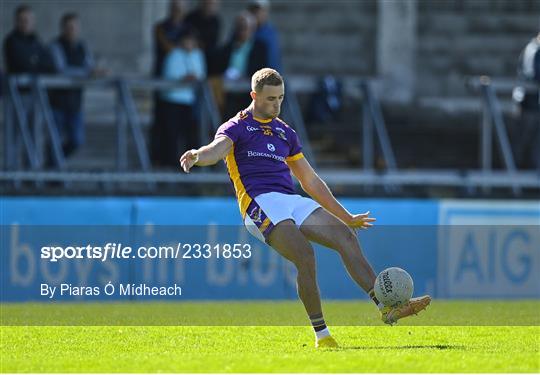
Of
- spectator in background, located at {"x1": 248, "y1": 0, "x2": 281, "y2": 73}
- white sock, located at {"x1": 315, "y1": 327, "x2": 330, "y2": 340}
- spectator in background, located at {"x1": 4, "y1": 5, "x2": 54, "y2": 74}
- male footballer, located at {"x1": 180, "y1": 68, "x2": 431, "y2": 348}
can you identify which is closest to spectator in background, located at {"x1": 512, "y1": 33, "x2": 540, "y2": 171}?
spectator in background, located at {"x1": 248, "y1": 0, "x2": 281, "y2": 73}

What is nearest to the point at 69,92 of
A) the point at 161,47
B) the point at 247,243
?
the point at 161,47

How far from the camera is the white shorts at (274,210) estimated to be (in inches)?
449

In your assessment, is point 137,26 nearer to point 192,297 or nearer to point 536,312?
point 192,297

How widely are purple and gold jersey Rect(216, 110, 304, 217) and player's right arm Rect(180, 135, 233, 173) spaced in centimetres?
10

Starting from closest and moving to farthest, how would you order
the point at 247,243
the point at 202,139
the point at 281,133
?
the point at 281,133
the point at 247,243
the point at 202,139

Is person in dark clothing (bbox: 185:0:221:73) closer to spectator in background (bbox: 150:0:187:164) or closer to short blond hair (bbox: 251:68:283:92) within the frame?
spectator in background (bbox: 150:0:187:164)

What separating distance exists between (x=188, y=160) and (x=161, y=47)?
370 inches

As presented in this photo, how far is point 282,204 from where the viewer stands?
1146 cm

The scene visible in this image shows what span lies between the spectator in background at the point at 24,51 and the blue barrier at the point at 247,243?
77.8 inches

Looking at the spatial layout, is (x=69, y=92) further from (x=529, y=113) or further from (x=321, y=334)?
(x=321, y=334)

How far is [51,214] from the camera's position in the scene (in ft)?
58.8

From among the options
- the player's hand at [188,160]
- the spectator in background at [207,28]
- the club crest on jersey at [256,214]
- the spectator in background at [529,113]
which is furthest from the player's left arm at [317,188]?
the spectator in background at [529,113]

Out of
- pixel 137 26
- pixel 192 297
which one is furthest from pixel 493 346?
pixel 137 26

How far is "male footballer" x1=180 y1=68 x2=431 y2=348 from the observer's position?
37.1 feet
